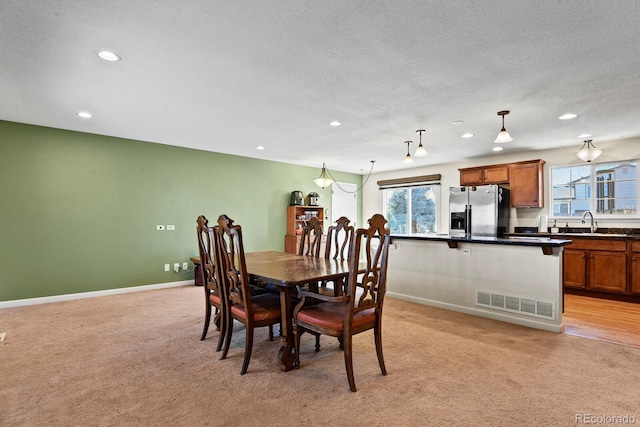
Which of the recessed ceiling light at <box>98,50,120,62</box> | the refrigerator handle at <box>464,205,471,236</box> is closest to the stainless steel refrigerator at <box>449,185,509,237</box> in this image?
the refrigerator handle at <box>464,205,471,236</box>

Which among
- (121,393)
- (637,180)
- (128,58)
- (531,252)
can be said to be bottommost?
(121,393)

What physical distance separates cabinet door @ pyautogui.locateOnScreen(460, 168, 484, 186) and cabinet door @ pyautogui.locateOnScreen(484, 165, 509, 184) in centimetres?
11

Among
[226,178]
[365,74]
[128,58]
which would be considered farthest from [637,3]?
[226,178]

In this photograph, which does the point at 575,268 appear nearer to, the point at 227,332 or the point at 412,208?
the point at 412,208

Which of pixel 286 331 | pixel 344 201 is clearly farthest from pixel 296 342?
pixel 344 201

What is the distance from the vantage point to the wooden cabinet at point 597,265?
468 centimetres

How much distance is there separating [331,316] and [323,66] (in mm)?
1986

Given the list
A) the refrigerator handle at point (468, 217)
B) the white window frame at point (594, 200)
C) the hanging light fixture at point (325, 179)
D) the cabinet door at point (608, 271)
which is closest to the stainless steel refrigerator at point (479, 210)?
the refrigerator handle at point (468, 217)

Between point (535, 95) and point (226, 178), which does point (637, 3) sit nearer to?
point (535, 95)

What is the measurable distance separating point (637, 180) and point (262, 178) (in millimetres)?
6307

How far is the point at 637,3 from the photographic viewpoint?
6.17 feet

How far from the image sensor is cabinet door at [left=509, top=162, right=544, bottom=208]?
18.9 feet

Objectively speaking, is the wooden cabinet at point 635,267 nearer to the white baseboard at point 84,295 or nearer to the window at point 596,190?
the window at point 596,190

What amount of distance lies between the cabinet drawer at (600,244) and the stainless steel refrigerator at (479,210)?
3.84 feet
